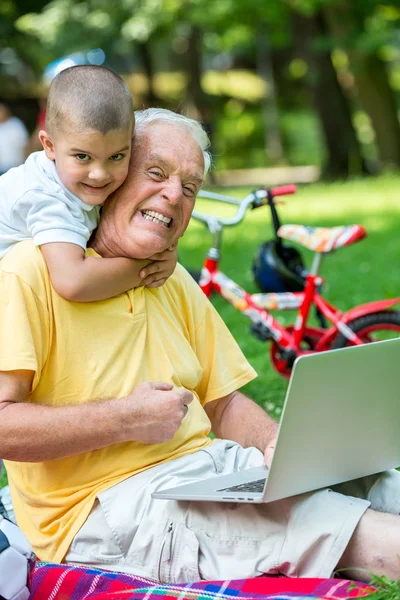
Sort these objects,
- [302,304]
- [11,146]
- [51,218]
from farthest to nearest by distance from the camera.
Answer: [11,146] < [302,304] < [51,218]

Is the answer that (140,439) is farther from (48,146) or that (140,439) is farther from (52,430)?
(48,146)

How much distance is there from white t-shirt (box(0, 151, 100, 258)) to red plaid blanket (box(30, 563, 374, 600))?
0.80 m

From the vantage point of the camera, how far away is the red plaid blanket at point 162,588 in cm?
209

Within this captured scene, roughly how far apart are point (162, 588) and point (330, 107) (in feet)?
65.6

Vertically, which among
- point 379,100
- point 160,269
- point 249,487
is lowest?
point 379,100

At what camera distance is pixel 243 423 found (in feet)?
8.82

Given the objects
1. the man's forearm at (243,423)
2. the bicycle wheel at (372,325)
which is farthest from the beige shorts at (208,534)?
the bicycle wheel at (372,325)

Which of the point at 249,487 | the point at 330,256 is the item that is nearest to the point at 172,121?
the point at 249,487

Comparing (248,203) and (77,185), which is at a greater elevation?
(77,185)

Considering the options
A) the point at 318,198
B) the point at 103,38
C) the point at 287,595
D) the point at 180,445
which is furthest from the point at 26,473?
the point at 103,38

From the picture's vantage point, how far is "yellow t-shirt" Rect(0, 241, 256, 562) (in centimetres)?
226

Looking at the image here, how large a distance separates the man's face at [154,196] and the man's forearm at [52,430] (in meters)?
0.45

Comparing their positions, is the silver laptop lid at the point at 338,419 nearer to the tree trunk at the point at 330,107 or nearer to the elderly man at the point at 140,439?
the elderly man at the point at 140,439

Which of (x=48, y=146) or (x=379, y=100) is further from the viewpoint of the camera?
(x=379, y=100)
